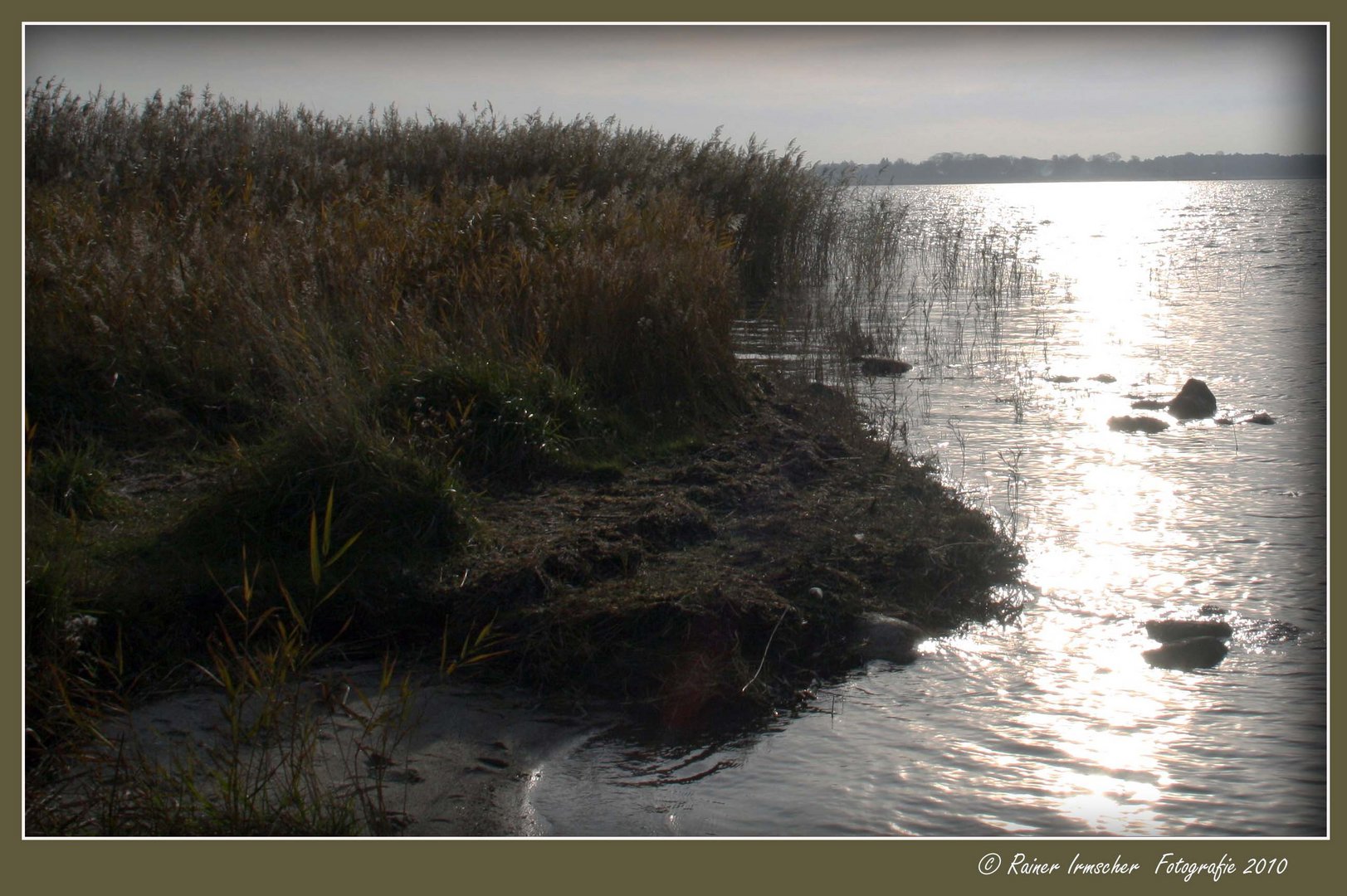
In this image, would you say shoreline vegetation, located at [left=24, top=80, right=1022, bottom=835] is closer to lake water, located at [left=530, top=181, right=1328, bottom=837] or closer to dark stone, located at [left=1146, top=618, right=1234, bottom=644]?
lake water, located at [left=530, top=181, right=1328, bottom=837]

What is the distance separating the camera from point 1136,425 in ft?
24.0

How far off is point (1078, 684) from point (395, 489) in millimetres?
2649

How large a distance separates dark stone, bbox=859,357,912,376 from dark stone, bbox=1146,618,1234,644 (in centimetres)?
486

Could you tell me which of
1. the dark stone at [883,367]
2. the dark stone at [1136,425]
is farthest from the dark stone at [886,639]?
the dark stone at [883,367]

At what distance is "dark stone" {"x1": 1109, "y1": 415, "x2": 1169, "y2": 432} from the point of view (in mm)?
7238

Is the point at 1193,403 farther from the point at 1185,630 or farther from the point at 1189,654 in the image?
the point at 1189,654

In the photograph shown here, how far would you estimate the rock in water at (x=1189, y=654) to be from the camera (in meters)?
4.04

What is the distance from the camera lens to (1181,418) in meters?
7.53

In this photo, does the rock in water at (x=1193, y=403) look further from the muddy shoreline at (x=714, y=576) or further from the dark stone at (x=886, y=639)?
the dark stone at (x=886, y=639)

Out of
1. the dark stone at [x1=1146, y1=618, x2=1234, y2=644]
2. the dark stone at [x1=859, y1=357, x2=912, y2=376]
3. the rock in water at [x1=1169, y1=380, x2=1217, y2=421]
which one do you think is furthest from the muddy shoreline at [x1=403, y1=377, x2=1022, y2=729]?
the dark stone at [x1=859, y1=357, x2=912, y2=376]

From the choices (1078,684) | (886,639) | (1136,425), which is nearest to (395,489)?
(886,639)

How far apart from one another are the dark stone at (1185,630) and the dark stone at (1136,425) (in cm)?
316

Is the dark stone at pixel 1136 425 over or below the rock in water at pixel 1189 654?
over

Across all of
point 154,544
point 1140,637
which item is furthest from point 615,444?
point 1140,637
